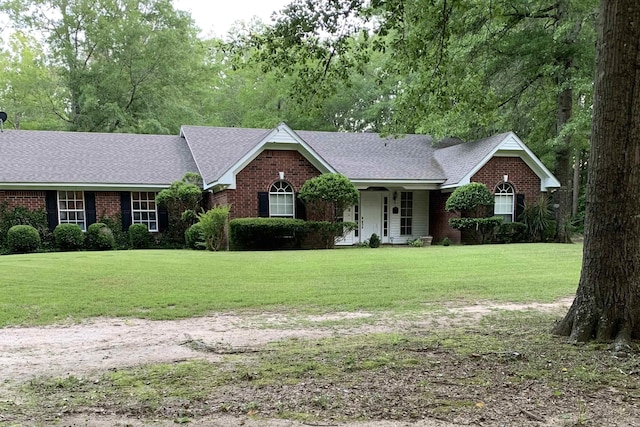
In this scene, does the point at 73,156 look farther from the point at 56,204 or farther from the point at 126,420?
the point at 126,420

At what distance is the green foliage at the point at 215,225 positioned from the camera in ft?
50.0

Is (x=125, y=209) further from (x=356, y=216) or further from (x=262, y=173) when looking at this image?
(x=356, y=216)

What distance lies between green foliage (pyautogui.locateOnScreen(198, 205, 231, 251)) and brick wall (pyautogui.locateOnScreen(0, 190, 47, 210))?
20.3ft

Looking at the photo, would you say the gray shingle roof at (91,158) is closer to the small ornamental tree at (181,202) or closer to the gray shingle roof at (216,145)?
the gray shingle roof at (216,145)

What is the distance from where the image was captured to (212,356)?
4.57m

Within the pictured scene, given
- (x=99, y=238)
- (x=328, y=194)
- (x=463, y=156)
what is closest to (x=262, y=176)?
(x=328, y=194)

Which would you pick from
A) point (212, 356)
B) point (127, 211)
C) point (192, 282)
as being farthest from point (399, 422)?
point (127, 211)

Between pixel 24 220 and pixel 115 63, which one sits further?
pixel 115 63

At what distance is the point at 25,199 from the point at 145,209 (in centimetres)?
399

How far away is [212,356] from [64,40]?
98.9 ft

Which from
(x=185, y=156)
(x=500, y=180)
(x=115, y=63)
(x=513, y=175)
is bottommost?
(x=500, y=180)

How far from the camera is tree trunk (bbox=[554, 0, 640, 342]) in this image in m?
4.27

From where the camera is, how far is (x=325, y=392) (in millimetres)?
3422

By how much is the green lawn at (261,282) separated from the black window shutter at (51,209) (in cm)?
497
